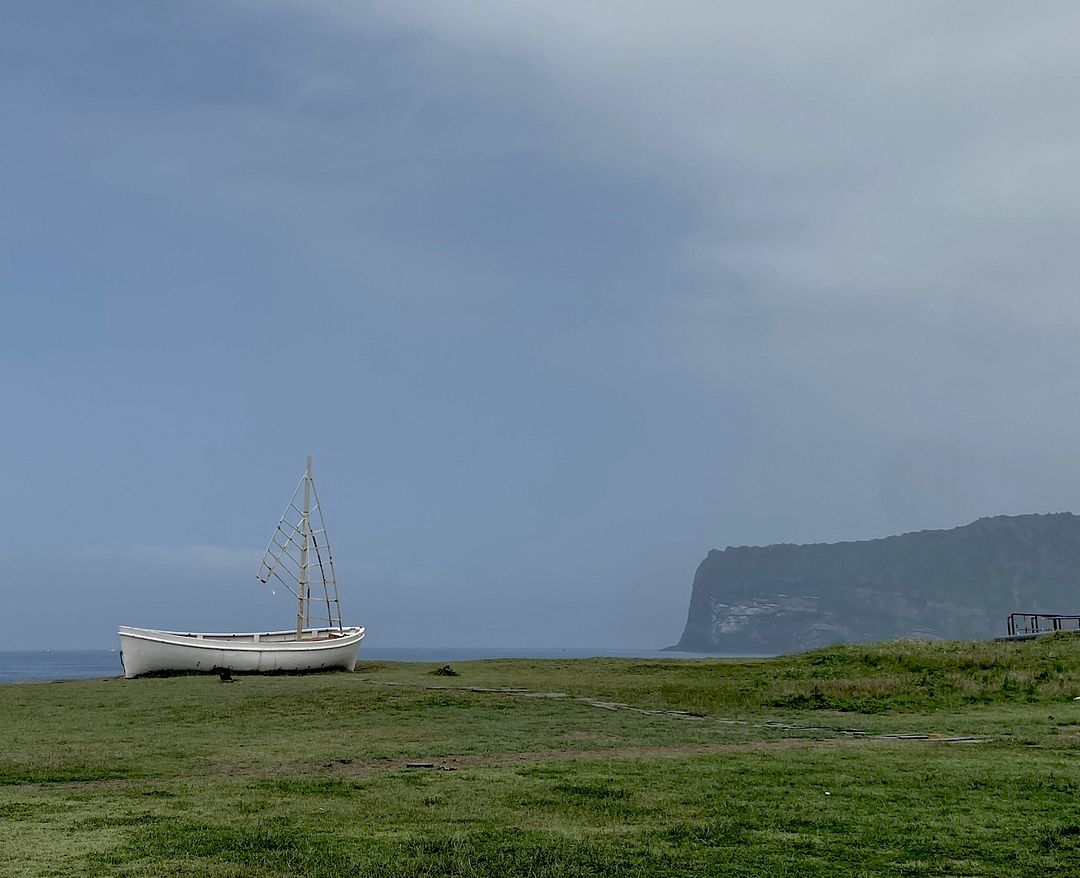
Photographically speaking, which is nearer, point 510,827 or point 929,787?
point 510,827

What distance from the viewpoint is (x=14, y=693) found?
33.2 meters

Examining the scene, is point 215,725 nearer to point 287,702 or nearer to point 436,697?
point 287,702

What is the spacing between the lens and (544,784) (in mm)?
14836

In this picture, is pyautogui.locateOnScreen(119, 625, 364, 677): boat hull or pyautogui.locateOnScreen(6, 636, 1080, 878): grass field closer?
pyautogui.locateOnScreen(6, 636, 1080, 878): grass field

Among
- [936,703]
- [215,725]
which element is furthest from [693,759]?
[936,703]

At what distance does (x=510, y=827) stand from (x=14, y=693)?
26676 millimetres

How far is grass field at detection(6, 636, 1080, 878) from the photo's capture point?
10.8 meters

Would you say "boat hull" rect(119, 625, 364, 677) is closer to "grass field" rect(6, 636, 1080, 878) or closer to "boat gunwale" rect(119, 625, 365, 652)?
"boat gunwale" rect(119, 625, 365, 652)

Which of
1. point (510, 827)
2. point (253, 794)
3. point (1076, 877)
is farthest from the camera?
point (253, 794)

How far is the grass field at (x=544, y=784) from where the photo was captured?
10.8 meters

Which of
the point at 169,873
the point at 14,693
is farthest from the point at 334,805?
the point at 14,693

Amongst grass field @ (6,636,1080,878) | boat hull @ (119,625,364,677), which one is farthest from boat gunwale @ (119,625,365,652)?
grass field @ (6,636,1080,878)

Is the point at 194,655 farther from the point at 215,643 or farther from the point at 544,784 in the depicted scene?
the point at 544,784

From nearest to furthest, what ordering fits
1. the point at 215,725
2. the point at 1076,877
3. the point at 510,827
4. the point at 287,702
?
1. the point at 1076,877
2. the point at 510,827
3. the point at 215,725
4. the point at 287,702
